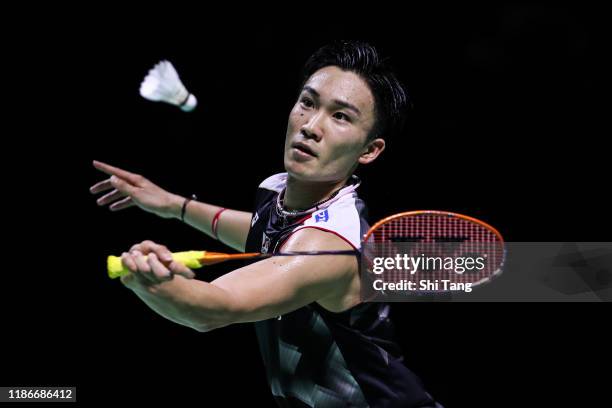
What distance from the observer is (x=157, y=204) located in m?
3.27

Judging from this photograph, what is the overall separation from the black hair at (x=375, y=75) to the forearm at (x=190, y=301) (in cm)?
89

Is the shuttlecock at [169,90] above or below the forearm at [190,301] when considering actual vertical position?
above

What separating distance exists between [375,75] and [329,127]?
0.78ft

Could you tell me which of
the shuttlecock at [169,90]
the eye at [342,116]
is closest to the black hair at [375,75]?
the eye at [342,116]

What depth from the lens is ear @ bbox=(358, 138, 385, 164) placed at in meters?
2.73

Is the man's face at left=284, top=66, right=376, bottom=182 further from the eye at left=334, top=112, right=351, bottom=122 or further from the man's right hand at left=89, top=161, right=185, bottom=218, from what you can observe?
the man's right hand at left=89, top=161, right=185, bottom=218

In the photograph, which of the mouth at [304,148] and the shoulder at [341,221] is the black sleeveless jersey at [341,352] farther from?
the mouth at [304,148]

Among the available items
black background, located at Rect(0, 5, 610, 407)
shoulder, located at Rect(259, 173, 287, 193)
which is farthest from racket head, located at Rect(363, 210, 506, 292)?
black background, located at Rect(0, 5, 610, 407)

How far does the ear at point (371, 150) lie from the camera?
273 cm

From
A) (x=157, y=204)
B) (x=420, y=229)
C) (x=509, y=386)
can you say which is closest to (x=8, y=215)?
(x=157, y=204)

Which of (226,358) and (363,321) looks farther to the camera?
(226,358)

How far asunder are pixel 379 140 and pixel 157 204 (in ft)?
3.17

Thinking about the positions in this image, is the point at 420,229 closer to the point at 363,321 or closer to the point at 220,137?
the point at 363,321

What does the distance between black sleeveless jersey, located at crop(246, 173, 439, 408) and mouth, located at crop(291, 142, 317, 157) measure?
0.16 m
